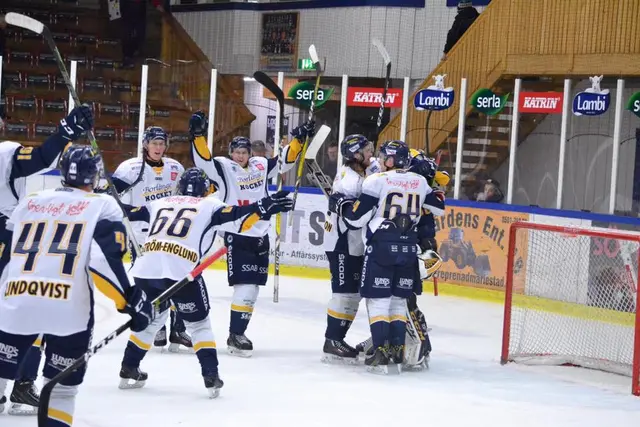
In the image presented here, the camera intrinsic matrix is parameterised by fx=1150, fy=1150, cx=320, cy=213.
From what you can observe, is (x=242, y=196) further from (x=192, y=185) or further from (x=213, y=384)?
(x=213, y=384)

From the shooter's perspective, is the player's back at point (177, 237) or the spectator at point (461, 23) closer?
the player's back at point (177, 237)

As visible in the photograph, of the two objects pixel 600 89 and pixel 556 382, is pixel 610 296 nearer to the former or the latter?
pixel 556 382

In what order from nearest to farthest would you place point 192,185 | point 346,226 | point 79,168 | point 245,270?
point 79,168, point 192,185, point 346,226, point 245,270

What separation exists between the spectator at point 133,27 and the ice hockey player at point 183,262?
9795mm

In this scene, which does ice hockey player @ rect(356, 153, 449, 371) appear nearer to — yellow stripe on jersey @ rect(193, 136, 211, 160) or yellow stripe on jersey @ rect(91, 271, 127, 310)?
yellow stripe on jersey @ rect(193, 136, 211, 160)

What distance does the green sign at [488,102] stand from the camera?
10508 millimetres

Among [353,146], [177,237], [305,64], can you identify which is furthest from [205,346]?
[305,64]

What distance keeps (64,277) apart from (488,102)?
24.0ft

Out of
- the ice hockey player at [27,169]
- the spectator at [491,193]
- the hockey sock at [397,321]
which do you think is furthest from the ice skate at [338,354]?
the spectator at [491,193]

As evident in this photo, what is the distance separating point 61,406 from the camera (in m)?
3.90

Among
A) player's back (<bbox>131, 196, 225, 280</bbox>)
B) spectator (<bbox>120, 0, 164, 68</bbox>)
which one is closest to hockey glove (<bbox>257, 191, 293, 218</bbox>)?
player's back (<bbox>131, 196, 225, 280</bbox>)

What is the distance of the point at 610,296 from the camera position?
731cm

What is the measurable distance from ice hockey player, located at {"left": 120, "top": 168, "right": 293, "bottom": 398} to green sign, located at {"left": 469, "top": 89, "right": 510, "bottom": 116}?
549 centimetres

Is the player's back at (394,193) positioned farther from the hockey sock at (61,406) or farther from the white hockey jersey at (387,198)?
the hockey sock at (61,406)
